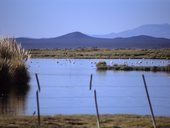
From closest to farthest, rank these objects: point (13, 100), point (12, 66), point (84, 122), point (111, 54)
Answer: point (84, 122) → point (13, 100) → point (12, 66) → point (111, 54)

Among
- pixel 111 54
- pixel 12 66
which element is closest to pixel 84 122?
pixel 12 66

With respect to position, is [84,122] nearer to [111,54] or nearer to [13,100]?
[13,100]

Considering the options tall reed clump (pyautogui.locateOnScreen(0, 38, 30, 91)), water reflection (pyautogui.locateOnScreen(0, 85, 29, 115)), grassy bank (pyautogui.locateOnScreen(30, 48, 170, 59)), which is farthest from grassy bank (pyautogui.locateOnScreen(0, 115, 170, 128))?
grassy bank (pyautogui.locateOnScreen(30, 48, 170, 59))

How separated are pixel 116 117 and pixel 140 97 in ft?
18.6

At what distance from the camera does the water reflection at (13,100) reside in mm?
17094

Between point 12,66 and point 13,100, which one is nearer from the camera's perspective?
point 13,100

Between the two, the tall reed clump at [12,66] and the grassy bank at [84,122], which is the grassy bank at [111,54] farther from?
the grassy bank at [84,122]

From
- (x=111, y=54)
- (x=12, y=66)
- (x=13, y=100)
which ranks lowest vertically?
(x=111, y=54)

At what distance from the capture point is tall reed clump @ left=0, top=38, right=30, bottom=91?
24.4m

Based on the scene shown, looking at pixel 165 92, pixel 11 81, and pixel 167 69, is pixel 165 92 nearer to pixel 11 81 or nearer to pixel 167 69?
pixel 11 81

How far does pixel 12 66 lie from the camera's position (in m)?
25.4

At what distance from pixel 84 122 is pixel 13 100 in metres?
5.99

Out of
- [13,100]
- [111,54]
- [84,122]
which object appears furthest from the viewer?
[111,54]

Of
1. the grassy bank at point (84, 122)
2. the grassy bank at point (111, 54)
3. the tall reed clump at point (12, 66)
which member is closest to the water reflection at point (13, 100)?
the tall reed clump at point (12, 66)
